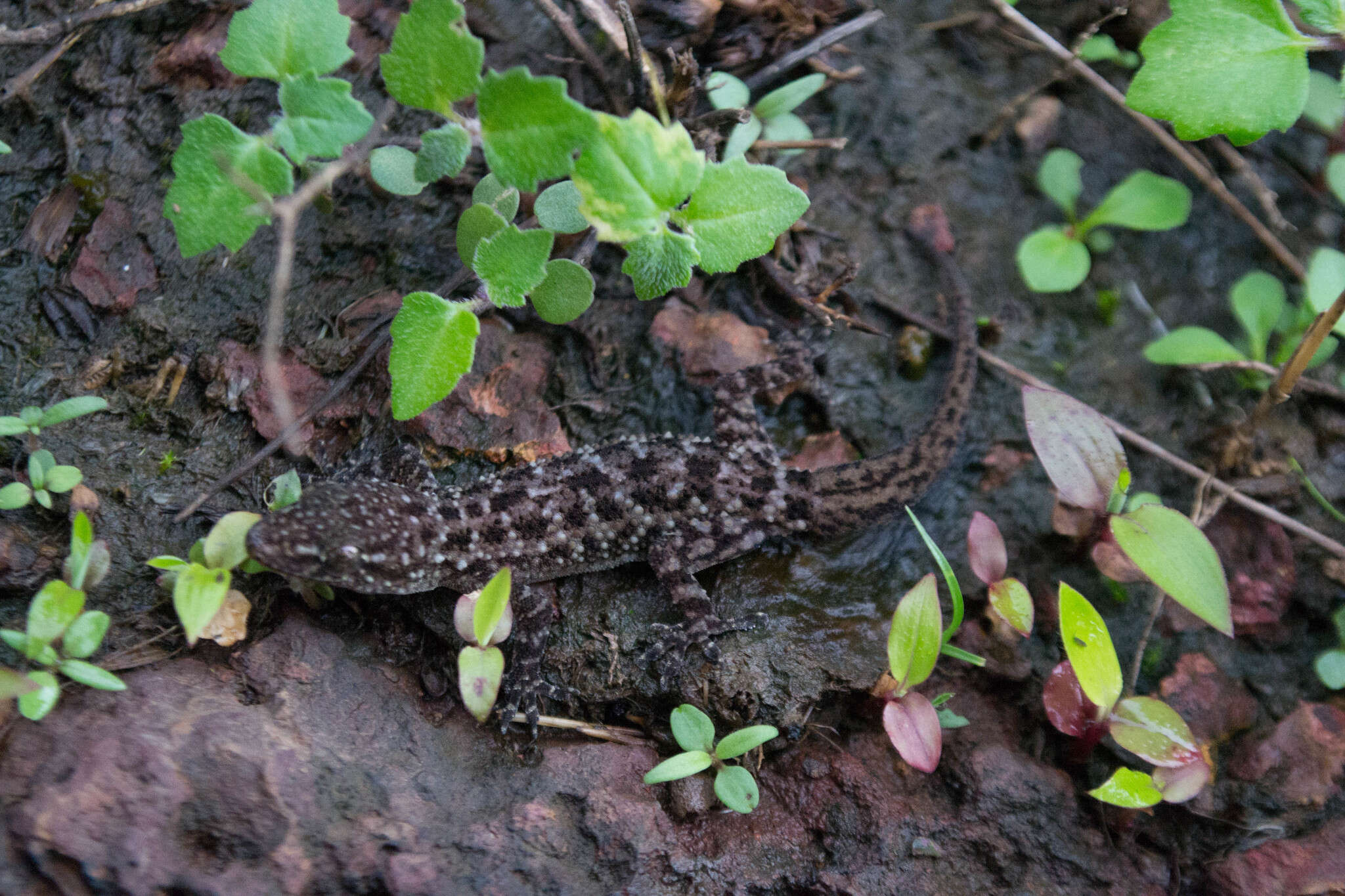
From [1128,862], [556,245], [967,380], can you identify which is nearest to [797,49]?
[556,245]

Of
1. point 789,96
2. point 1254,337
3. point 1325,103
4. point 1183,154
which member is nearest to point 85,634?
point 789,96

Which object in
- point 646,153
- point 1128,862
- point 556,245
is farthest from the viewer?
point 556,245

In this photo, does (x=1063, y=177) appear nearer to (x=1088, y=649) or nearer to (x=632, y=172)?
(x=1088, y=649)

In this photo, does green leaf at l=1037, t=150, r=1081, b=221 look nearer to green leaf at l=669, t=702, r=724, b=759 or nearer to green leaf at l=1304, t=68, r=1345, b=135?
green leaf at l=1304, t=68, r=1345, b=135

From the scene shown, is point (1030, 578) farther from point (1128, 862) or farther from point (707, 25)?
point (707, 25)

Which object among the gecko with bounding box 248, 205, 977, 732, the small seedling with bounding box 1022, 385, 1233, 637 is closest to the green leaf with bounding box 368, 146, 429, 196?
the gecko with bounding box 248, 205, 977, 732
